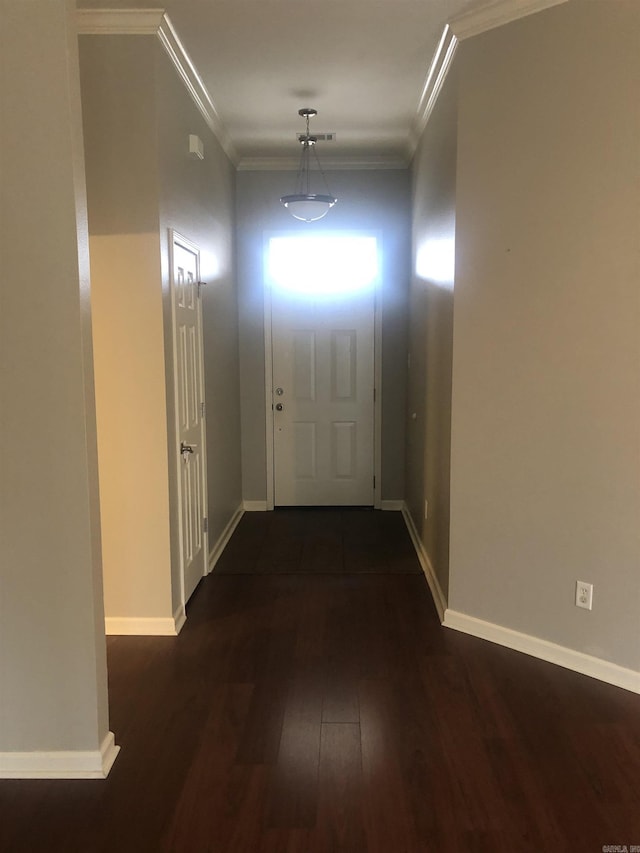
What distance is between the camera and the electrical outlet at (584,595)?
2.80m

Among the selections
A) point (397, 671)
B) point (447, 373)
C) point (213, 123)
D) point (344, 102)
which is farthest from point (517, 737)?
point (213, 123)

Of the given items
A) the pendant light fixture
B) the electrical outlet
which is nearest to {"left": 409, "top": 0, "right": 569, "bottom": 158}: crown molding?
the pendant light fixture

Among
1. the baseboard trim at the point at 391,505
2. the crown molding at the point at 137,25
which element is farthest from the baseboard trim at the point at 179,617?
the crown molding at the point at 137,25

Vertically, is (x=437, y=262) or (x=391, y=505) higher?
(x=437, y=262)

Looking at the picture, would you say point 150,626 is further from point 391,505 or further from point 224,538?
point 391,505

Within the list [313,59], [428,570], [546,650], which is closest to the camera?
[546,650]

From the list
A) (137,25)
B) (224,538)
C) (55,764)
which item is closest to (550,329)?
(137,25)

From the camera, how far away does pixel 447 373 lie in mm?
3314

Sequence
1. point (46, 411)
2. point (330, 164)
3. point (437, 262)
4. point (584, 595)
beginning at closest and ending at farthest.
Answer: point (46, 411) < point (584, 595) < point (437, 262) < point (330, 164)

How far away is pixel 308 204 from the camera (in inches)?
167

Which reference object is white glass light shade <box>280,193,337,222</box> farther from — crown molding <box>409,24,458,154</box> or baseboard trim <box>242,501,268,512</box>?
baseboard trim <box>242,501,268,512</box>

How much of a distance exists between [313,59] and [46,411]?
2.41m

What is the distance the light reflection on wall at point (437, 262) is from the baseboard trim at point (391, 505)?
1925 millimetres

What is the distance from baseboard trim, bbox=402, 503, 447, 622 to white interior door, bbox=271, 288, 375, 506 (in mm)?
649
